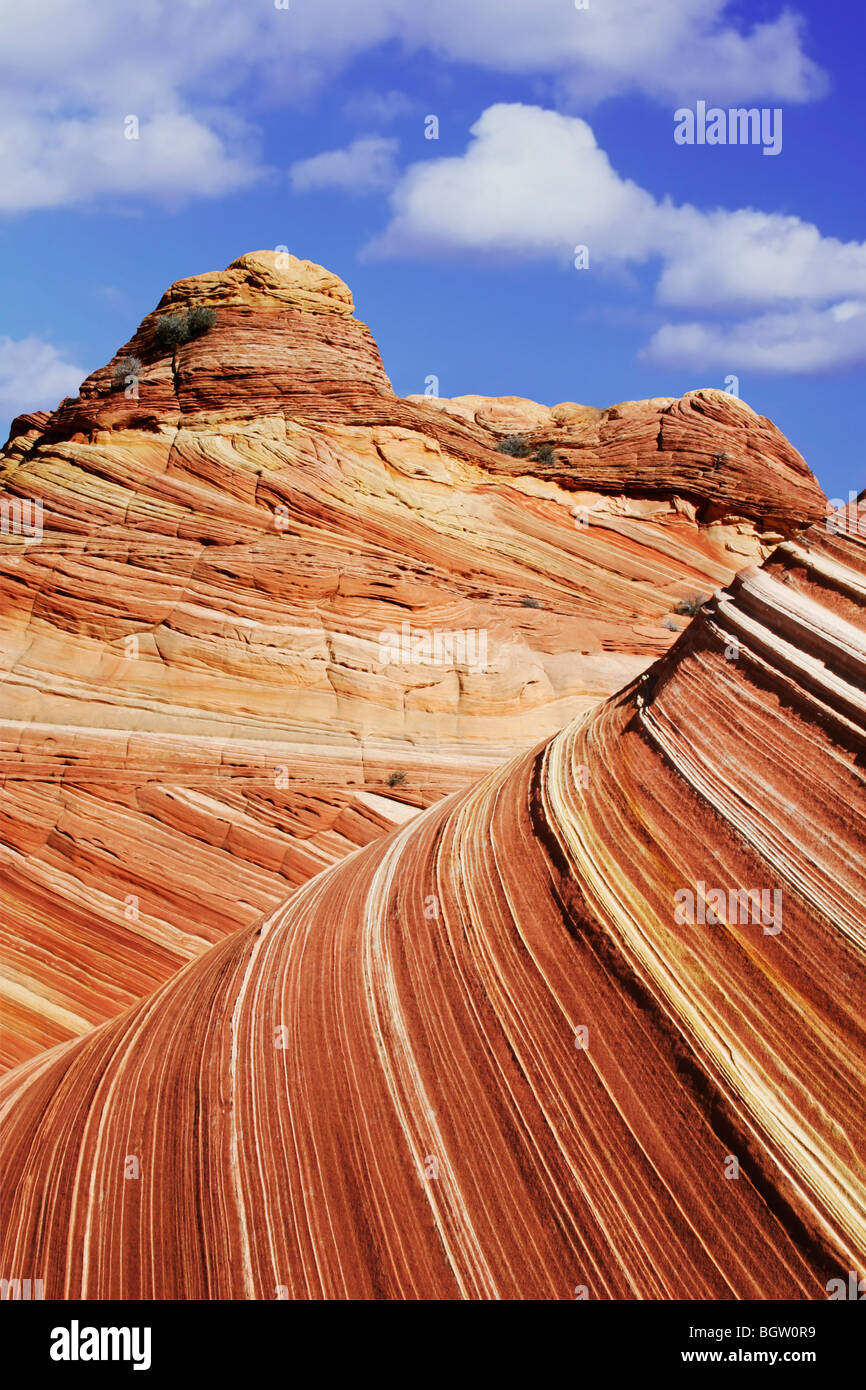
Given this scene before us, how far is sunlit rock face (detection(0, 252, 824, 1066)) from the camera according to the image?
40.7 ft

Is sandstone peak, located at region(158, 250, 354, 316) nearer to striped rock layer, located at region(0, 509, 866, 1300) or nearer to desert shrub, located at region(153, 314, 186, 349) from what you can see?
desert shrub, located at region(153, 314, 186, 349)

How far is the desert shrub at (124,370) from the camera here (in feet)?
65.3

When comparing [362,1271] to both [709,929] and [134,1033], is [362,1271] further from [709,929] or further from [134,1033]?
[134,1033]

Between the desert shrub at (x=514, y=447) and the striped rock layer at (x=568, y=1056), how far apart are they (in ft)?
54.9

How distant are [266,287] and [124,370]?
334 centimetres

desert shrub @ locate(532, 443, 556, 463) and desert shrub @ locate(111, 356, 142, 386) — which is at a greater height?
desert shrub @ locate(111, 356, 142, 386)

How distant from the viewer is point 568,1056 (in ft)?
16.4

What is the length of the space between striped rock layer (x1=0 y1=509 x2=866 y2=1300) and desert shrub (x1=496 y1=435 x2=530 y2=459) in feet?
54.9

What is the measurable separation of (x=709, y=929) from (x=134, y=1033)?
425 centimetres

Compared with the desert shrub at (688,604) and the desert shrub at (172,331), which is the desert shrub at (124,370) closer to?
the desert shrub at (172,331)

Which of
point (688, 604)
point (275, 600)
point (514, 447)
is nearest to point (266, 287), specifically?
point (514, 447)

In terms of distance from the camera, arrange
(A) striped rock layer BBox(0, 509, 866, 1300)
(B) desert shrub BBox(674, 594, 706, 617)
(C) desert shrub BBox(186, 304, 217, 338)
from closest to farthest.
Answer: (A) striped rock layer BBox(0, 509, 866, 1300) < (B) desert shrub BBox(674, 594, 706, 617) < (C) desert shrub BBox(186, 304, 217, 338)

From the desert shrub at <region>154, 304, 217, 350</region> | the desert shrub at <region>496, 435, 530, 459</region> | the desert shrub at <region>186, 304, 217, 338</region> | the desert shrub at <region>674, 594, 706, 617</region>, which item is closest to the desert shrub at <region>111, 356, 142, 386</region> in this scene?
the desert shrub at <region>154, 304, 217, 350</region>

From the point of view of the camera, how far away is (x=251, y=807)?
42.9 feet
